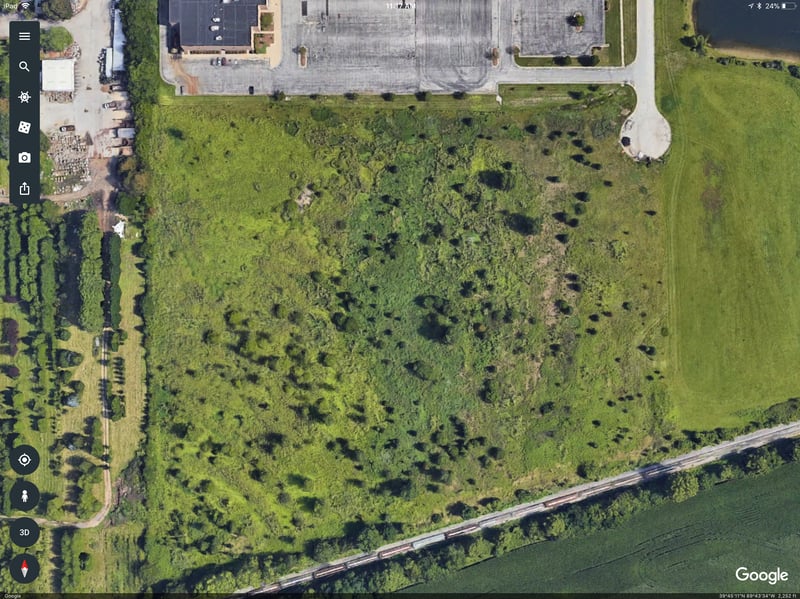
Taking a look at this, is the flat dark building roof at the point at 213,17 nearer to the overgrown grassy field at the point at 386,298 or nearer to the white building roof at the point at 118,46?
the overgrown grassy field at the point at 386,298

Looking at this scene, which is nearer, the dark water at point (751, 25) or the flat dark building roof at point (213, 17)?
the flat dark building roof at point (213, 17)

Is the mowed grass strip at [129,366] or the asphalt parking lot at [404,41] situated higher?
the asphalt parking lot at [404,41]

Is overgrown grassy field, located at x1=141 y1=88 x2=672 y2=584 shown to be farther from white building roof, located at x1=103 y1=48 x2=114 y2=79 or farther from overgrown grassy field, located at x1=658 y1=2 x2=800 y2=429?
white building roof, located at x1=103 y1=48 x2=114 y2=79

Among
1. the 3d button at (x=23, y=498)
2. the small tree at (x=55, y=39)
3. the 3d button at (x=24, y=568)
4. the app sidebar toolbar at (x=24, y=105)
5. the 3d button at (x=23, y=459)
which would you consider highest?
the small tree at (x=55, y=39)

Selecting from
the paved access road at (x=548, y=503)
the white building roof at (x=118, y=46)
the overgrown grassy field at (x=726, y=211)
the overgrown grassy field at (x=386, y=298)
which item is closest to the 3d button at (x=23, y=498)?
the overgrown grassy field at (x=386, y=298)

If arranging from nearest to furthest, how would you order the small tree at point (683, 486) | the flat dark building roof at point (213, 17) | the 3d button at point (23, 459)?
1. the flat dark building roof at point (213, 17)
2. the small tree at point (683, 486)
3. the 3d button at point (23, 459)

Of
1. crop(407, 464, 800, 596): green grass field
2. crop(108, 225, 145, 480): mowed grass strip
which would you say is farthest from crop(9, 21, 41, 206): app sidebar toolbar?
crop(407, 464, 800, 596): green grass field
